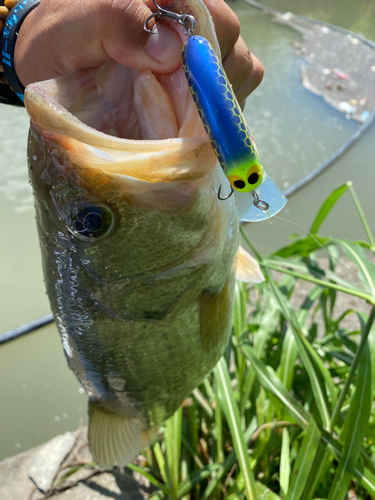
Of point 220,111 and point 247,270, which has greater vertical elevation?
point 220,111

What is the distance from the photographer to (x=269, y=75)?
5355 millimetres

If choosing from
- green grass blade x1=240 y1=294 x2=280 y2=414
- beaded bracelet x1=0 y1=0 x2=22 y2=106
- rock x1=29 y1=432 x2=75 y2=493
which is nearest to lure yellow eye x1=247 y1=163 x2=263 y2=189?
Answer: beaded bracelet x1=0 y1=0 x2=22 y2=106

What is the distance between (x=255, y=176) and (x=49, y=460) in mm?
1924

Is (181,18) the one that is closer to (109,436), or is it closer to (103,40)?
(103,40)

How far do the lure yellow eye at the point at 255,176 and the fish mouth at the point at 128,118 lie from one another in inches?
4.5

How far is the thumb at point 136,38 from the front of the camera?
0.64 metres

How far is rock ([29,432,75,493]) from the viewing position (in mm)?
1883

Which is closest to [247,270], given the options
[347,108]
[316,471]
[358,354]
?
[358,354]

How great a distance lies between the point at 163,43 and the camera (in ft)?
2.14

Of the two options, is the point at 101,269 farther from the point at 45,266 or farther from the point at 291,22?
the point at 291,22

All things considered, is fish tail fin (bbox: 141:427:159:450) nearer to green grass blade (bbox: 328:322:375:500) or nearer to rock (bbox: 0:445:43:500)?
green grass blade (bbox: 328:322:375:500)

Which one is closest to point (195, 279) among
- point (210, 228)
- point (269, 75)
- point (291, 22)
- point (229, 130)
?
point (210, 228)

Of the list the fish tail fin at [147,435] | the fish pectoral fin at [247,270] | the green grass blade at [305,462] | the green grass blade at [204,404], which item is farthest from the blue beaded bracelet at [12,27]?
the green grass blade at [204,404]

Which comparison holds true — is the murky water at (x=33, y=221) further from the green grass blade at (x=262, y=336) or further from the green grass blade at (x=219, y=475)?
the green grass blade at (x=262, y=336)
